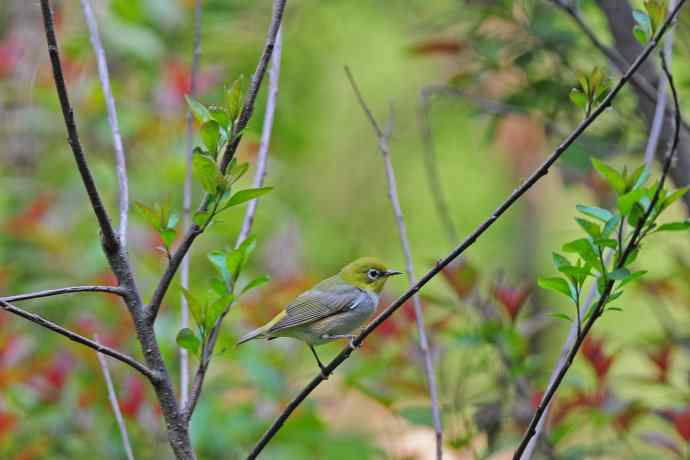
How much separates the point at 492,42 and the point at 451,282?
0.99 meters

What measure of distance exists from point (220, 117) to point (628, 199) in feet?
2.40

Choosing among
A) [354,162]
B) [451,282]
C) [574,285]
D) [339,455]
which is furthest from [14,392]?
[354,162]

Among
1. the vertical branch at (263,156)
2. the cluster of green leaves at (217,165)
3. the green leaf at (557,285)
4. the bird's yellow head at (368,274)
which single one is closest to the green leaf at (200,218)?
the cluster of green leaves at (217,165)

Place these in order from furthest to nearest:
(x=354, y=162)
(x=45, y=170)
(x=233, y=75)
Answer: (x=354, y=162)
(x=233, y=75)
(x=45, y=170)

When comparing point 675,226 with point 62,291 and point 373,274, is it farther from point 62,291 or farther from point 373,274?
point 373,274

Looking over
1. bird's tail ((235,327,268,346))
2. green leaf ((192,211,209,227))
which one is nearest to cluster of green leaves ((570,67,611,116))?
green leaf ((192,211,209,227))

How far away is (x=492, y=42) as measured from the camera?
3.37 m

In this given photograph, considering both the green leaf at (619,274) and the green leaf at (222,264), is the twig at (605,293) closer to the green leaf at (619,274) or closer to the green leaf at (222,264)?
the green leaf at (619,274)

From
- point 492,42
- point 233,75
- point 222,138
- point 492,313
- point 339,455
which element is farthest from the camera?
point 233,75

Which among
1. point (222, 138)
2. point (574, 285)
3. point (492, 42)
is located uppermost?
point (492, 42)

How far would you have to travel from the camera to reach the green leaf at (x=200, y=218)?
1.51 metres

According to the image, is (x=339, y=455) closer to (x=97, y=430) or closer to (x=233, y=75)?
(x=97, y=430)

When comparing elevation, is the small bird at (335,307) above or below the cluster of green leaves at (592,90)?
above

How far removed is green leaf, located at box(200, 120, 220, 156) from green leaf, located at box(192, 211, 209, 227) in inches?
5.0
